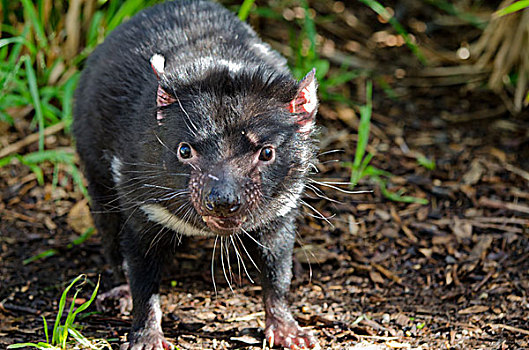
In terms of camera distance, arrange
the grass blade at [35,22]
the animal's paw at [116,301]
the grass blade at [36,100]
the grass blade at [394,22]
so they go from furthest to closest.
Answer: the grass blade at [394,22] → the grass blade at [35,22] → the grass blade at [36,100] → the animal's paw at [116,301]

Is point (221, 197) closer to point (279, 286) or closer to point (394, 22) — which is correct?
point (279, 286)

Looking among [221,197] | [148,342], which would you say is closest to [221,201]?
[221,197]

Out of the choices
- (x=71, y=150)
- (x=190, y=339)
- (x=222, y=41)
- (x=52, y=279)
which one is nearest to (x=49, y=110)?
(x=71, y=150)

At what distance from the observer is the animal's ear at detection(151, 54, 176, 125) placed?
3.42m

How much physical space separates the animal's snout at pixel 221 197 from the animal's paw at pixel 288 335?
967 mm

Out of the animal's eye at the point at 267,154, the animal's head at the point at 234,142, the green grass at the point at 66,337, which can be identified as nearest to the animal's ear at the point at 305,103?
the animal's head at the point at 234,142

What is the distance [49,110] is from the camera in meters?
5.37

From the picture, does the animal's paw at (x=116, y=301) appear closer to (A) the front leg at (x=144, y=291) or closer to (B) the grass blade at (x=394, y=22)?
(A) the front leg at (x=144, y=291)

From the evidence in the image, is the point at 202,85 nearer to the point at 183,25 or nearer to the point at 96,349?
the point at 183,25

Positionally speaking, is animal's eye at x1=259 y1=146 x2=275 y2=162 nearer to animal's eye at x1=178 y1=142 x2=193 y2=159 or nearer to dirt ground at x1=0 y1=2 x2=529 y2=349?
animal's eye at x1=178 y1=142 x2=193 y2=159

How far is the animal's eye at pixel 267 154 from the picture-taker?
3309 millimetres

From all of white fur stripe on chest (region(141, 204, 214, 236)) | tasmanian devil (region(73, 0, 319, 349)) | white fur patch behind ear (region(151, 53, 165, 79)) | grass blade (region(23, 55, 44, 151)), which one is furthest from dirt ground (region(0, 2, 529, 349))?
white fur patch behind ear (region(151, 53, 165, 79))

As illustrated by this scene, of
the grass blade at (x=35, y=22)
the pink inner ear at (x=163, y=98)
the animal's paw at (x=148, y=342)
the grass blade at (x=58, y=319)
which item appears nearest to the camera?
the pink inner ear at (x=163, y=98)

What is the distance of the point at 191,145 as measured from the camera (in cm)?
329
